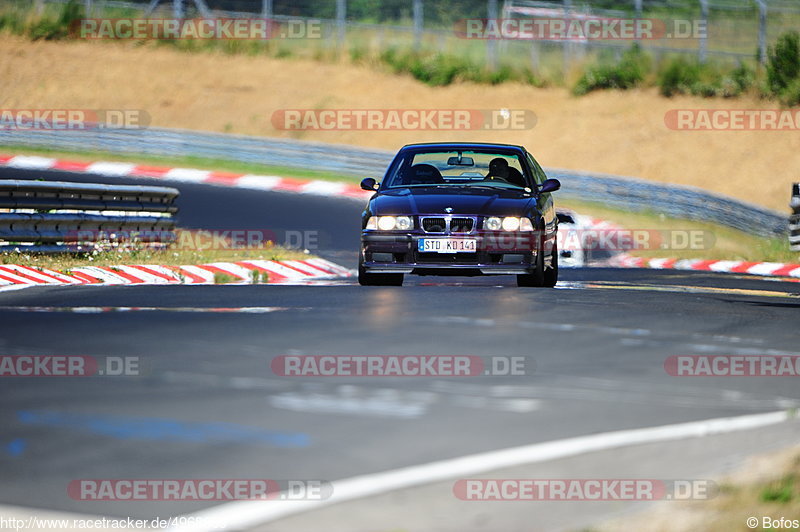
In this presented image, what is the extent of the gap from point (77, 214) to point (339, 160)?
53.3 ft

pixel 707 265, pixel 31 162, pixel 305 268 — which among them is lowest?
pixel 707 265

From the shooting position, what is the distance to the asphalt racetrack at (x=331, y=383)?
5.96 meters

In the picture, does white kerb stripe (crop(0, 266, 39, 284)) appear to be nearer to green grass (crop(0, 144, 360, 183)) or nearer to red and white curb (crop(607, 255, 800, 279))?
red and white curb (crop(607, 255, 800, 279))

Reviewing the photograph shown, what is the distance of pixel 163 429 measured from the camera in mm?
6508

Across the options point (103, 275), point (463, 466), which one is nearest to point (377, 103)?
point (103, 275)

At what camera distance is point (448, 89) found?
46250 mm

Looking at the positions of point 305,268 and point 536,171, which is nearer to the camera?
point 536,171

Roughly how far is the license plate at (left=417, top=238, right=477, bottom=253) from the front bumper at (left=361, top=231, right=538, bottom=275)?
30 mm

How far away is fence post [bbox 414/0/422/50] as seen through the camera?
139 feet

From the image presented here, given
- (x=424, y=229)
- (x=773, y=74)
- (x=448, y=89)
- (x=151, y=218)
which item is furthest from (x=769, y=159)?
(x=424, y=229)

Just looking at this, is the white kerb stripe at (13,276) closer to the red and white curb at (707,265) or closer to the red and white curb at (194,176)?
the red and white curb at (707,265)

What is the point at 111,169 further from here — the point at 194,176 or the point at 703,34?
the point at 703,34

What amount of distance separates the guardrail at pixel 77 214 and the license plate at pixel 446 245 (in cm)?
538

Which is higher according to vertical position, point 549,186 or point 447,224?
point 549,186
